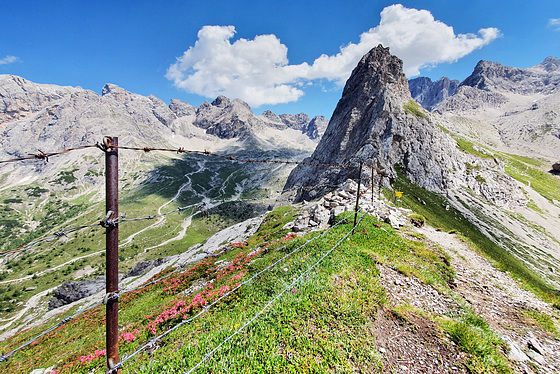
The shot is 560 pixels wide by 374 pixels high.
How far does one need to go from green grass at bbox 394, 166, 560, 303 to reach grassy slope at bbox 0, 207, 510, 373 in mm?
62834

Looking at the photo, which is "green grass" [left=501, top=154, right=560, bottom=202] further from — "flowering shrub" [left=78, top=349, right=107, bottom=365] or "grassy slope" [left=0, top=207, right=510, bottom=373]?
"flowering shrub" [left=78, top=349, right=107, bottom=365]

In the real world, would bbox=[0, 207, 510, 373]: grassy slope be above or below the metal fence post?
below

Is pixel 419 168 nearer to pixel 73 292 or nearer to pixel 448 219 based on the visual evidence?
pixel 448 219

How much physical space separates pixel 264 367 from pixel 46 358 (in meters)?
18.8

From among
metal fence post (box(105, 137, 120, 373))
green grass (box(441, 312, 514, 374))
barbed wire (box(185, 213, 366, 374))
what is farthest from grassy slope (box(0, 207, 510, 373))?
metal fence post (box(105, 137, 120, 373))

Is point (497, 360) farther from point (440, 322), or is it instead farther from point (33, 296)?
point (33, 296)

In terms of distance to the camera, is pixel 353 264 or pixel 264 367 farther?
pixel 353 264

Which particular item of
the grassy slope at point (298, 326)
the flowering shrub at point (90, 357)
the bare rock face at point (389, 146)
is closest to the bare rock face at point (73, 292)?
the grassy slope at point (298, 326)

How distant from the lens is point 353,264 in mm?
14953

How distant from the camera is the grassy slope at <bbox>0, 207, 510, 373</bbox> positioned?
8.92 metres

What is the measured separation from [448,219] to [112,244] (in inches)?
4163

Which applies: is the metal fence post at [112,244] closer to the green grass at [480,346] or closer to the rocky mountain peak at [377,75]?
the green grass at [480,346]

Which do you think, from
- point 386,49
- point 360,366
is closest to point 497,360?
point 360,366

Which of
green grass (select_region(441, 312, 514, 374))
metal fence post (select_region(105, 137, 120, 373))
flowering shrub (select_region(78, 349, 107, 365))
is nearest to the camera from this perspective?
metal fence post (select_region(105, 137, 120, 373))
